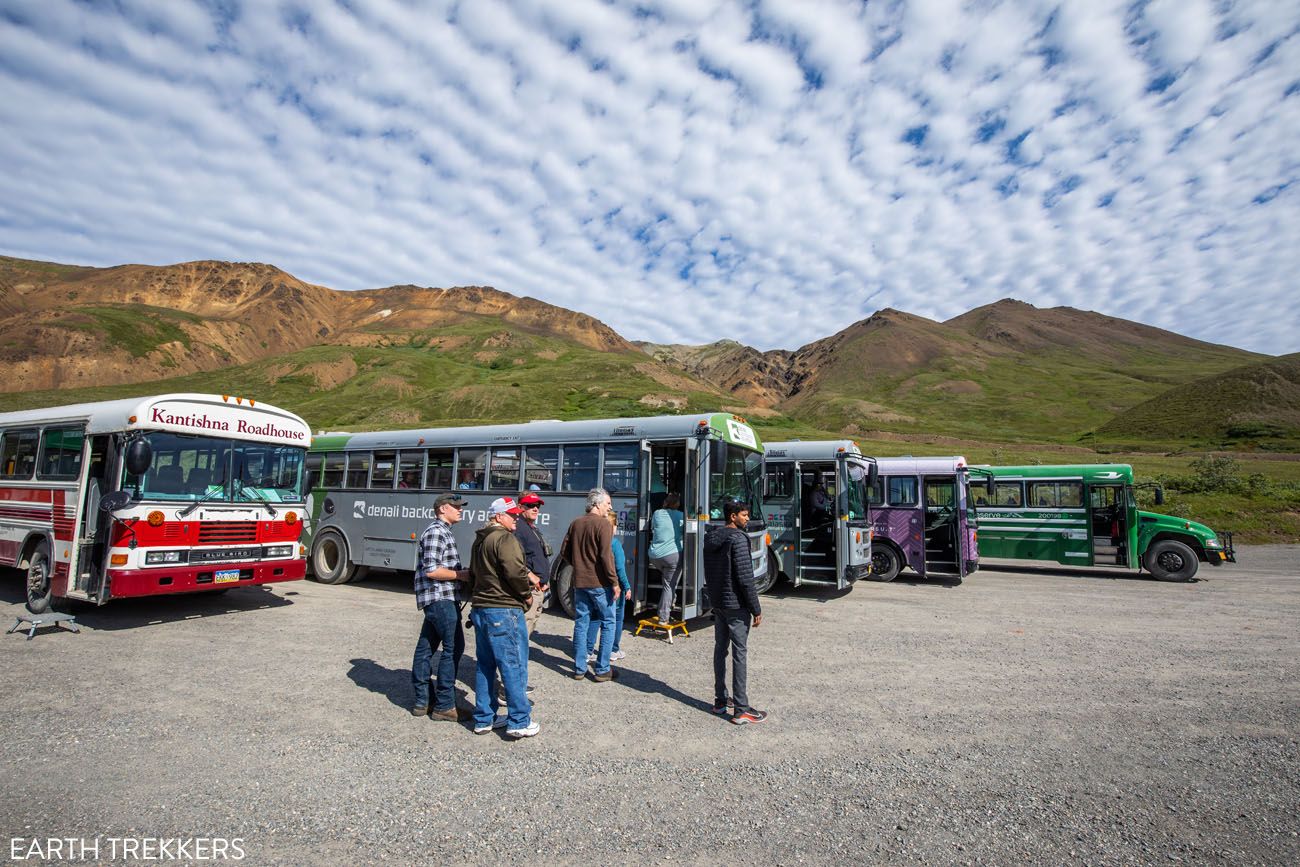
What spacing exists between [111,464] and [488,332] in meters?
155

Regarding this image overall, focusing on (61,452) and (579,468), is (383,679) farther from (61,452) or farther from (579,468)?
(61,452)

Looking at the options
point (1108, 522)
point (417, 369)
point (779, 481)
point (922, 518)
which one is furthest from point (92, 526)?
point (417, 369)

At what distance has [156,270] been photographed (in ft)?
549

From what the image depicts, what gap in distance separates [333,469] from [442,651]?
976 centimetres

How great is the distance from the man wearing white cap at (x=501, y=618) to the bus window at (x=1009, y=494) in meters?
16.4

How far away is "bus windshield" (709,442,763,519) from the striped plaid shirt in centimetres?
464

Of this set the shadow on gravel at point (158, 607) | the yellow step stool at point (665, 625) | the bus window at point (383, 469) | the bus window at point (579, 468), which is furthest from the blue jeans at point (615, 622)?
the bus window at point (383, 469)

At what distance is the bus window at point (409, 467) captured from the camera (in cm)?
1266

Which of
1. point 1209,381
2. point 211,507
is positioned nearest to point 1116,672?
point 211,507

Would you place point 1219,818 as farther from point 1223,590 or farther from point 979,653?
point 1223,590

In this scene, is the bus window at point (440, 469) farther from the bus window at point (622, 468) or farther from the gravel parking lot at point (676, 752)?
the bus window at point (622, 468)

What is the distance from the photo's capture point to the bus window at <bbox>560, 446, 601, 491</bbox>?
420 inches

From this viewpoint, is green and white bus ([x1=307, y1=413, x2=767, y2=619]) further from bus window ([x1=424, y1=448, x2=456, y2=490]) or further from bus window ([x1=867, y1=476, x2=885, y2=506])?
bus window ([x1=867, y1=476, x2=885, y2=506])

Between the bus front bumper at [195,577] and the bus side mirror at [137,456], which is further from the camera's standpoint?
the bus front bumper at [195,577]
